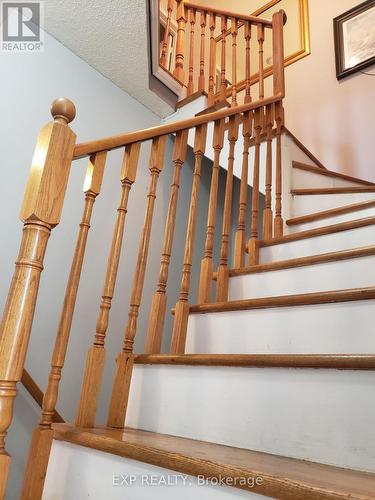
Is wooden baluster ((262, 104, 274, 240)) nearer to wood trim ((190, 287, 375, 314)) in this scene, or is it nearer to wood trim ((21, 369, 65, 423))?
wood trim ((190, 287, 375, 314))

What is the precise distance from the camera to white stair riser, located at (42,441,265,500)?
28.6 inches

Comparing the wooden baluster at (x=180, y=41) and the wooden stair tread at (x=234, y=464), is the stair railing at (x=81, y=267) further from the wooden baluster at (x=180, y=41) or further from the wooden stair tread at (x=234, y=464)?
the wooden baluster at (x=180, y=41)

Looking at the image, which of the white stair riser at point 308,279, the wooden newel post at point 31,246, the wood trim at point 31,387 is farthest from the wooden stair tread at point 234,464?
the wood trim at point 31,387

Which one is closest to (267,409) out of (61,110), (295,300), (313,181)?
(295,300)

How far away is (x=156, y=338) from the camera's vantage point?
127 cm

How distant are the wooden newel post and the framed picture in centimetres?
296

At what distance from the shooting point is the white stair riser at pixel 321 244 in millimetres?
1537

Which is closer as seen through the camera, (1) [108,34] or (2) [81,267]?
(2) [81,267]

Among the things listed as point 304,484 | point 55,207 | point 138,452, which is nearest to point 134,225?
point 55,207

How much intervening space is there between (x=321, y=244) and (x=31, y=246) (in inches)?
46.8

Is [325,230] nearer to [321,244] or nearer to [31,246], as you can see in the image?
[321,244]

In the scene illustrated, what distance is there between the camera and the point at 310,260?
1404 mm

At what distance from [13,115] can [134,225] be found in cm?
89

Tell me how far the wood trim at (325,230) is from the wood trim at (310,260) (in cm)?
25
